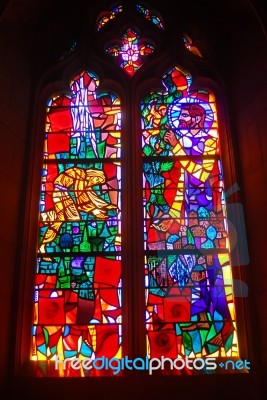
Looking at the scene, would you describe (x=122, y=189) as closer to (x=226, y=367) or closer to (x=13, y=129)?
(x=13, y=129)

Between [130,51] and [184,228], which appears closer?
[184,228]

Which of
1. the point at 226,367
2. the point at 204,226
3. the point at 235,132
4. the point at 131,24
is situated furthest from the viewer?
the point at 131,24

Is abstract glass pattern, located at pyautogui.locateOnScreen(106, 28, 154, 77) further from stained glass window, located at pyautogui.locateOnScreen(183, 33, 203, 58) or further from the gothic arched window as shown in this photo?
stained glass window, located at pyautogui.locateOnScreen(183, 33, 203, 58)

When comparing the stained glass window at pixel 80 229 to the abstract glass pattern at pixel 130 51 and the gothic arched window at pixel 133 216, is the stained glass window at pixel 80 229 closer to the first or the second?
the gothic arched window at pixel 133 216

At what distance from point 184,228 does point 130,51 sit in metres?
1.81

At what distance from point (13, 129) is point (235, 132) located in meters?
1.77

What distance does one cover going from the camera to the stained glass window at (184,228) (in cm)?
369

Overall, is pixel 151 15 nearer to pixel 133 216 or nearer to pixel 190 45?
pixel 190 45

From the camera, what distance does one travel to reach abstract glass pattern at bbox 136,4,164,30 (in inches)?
195

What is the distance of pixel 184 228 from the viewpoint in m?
4.01

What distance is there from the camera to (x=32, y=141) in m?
4.32

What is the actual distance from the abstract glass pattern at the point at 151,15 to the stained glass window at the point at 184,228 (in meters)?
0.55

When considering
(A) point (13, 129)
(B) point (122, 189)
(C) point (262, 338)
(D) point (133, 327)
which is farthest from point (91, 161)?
(C) point (262, 338)

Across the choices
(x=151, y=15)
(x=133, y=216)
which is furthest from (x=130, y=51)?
(x=133, y=216)
